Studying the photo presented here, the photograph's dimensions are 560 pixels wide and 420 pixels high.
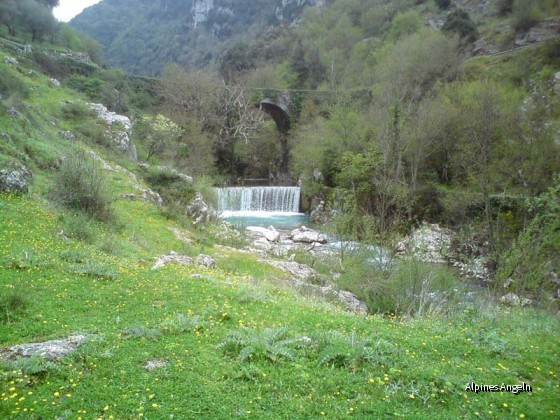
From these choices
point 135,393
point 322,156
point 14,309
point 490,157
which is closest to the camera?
point 135,393

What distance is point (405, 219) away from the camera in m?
28.3

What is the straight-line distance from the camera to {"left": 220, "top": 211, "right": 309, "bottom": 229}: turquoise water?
32.6 metres

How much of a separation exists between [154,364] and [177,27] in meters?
157

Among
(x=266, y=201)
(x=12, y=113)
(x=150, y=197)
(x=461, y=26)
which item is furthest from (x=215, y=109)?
(x=461, y=26)

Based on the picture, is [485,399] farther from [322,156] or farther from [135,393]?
[322,156]

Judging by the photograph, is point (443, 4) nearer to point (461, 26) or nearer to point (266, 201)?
point (461, 26)

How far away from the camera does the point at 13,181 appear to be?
41.3ft

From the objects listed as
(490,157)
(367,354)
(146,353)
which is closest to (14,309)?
(146,353)

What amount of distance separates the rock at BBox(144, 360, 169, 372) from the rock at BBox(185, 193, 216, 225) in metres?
17.2

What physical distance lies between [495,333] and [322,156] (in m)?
29.4

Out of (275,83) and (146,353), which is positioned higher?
(275,83)

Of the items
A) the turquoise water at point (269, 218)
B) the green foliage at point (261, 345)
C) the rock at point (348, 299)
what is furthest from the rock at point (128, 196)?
the green foliage at point (261, 345)

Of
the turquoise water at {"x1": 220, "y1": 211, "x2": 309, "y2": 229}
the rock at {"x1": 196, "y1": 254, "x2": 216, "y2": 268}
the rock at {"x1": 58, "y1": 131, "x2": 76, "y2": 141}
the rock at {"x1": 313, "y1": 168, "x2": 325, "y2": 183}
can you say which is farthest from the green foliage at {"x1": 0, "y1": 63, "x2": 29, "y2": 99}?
the rock at {"x1": 313, "y1": 168, "x2": 325, "y2": 183}

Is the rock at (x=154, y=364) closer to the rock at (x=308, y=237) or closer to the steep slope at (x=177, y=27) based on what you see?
the rock at (x=308, y=237)
